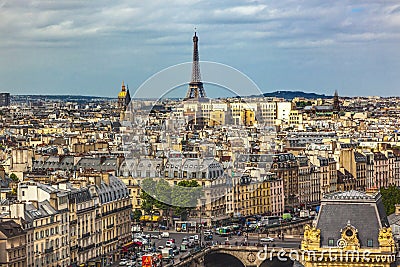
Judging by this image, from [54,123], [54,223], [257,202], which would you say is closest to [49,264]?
[54,223]

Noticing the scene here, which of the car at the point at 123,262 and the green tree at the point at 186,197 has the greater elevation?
the green tree at the point at 186,197

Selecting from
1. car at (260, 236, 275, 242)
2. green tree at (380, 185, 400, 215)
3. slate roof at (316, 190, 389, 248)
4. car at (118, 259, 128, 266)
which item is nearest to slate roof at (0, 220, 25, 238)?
car at (118, 259, 128, 266)

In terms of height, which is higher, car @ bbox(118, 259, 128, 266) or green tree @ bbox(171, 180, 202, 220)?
green tree @ bbox(171, 180, 202, 220)

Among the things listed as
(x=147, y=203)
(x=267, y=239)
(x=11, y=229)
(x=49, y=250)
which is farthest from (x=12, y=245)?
(x=147, y=203)

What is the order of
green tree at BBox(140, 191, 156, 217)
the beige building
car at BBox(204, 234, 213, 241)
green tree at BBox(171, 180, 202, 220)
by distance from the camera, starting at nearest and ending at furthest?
1. the beige building
2. car at BBox(204, 234, 213, 241)
3. green tree at BBox(171, 180, 202, 220)
4. green tree at BBox(140, 191, 156, 217)

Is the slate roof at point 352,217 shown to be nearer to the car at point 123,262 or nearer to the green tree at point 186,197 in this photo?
the car at point 123,262

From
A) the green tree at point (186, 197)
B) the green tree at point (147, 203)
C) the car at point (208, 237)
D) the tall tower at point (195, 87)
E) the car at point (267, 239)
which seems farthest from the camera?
the tall tower at point (195, 87)

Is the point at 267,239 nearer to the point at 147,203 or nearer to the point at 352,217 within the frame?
the point at 147,203

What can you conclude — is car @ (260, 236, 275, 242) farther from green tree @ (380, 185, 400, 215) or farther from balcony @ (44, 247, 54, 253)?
balcony @ (44, 247, 54, 253)

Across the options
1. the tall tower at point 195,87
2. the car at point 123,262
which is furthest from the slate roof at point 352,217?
the tall tower at point 195,87
